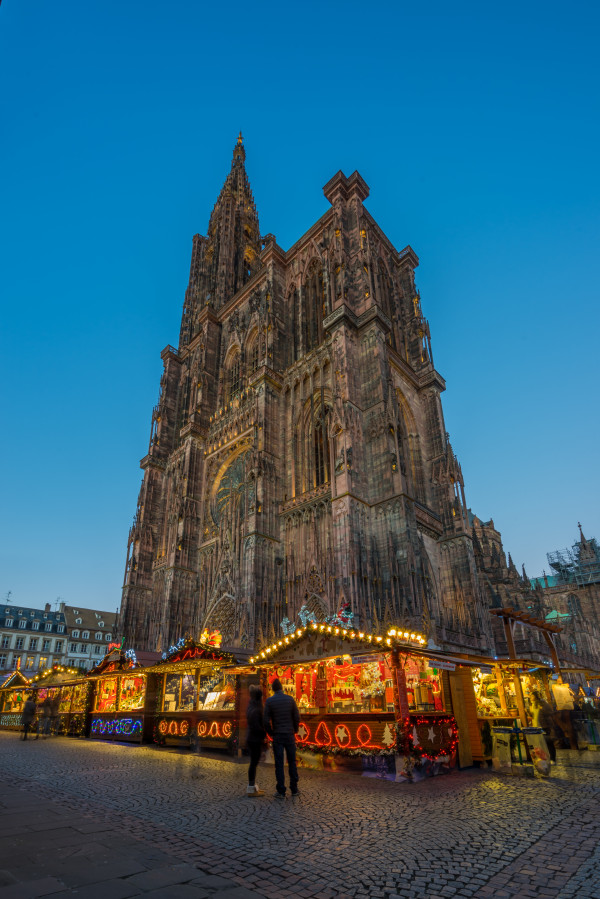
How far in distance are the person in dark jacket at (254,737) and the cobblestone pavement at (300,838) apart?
0.28 meters

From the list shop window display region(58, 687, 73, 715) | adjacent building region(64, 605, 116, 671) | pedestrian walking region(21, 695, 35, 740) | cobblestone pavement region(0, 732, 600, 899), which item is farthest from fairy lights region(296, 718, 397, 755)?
Result: adjacent building region(64, 605, 116, 671)

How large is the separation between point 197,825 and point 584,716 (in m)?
13.4

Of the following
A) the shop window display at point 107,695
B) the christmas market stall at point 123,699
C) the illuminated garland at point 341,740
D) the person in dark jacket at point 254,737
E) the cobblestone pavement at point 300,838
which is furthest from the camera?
the shop window display at point 107,695

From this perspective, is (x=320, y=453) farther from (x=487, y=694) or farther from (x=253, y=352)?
(x=487, y=694)

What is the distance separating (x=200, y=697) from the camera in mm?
14805

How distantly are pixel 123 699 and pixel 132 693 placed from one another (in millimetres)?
747

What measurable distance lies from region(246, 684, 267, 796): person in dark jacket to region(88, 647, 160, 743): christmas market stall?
9.33 meters

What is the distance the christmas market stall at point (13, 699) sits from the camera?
81.4 feet

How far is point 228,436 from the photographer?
1355 inches

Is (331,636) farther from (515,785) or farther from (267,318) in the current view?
(267,318)

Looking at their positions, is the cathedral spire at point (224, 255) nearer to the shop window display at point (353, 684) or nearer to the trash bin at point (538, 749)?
the shop window display at point (353, 684)

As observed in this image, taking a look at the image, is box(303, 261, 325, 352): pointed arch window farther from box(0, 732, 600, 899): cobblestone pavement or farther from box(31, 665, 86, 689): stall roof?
box(0, 732, 600, 899): cobblestone pavement

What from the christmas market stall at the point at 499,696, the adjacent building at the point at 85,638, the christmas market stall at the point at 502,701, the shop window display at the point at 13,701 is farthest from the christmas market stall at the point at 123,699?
the adjacent building at the point at 85,638

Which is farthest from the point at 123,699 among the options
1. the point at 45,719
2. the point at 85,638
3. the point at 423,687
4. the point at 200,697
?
the point at 85,638
